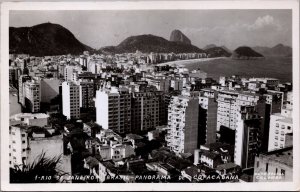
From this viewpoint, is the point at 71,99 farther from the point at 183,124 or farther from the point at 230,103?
the point at 230,103

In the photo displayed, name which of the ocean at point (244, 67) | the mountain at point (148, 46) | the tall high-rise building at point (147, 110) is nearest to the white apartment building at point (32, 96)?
the mountain at point (148, 46)

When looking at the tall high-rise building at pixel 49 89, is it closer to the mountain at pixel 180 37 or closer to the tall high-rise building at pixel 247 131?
the mountain at pixel 180 37

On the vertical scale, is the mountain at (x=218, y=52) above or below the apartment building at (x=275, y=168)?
above

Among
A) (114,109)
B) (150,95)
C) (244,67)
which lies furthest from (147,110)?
(244,67)

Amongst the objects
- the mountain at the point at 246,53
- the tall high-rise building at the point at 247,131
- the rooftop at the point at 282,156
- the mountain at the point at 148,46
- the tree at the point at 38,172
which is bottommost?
the tree at the point at 38,172

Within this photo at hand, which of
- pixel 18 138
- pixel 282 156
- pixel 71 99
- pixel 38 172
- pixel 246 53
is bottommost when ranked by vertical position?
pixel 38 172

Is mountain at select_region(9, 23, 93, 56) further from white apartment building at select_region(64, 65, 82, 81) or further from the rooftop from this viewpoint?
the rooftop
